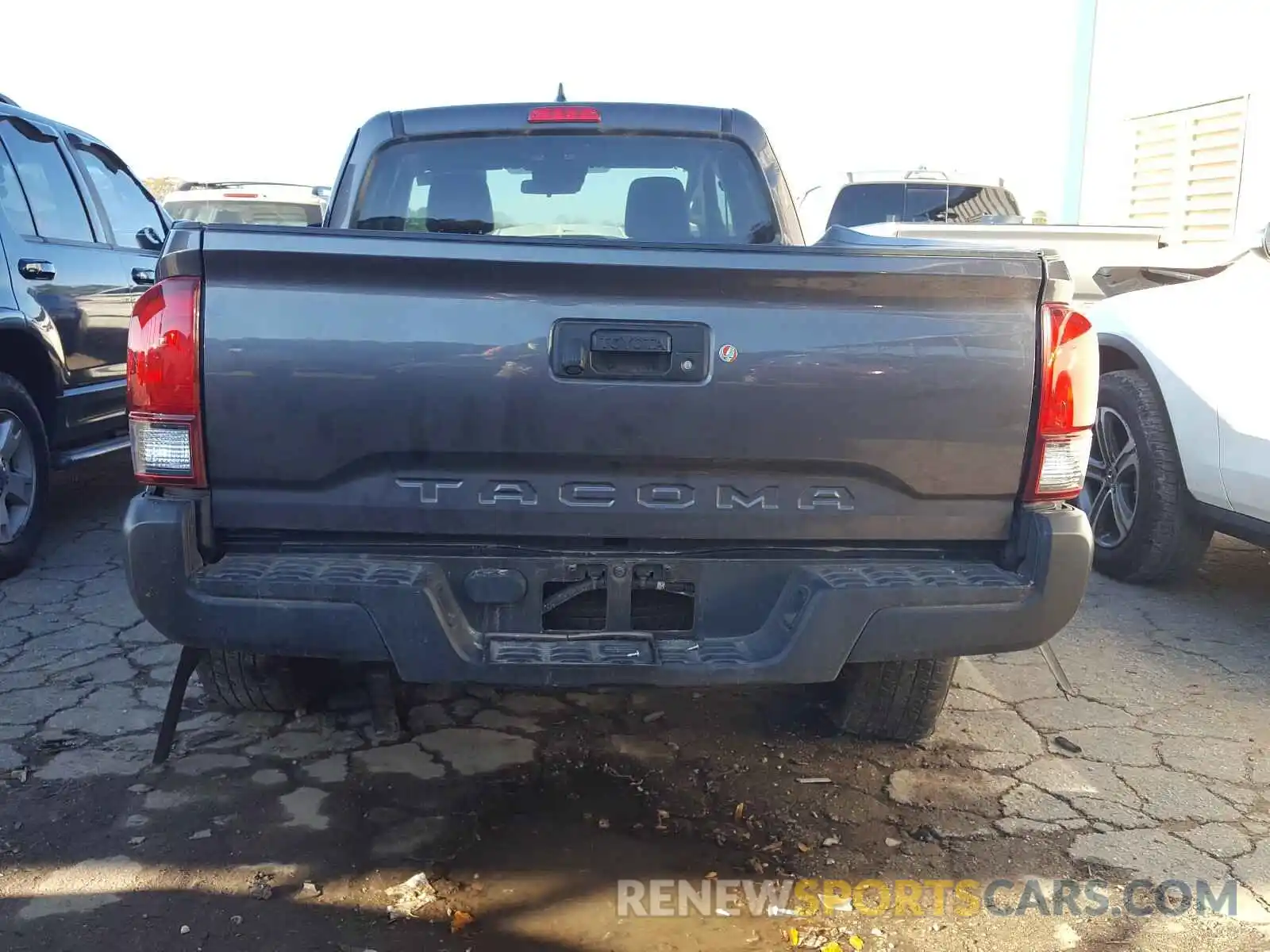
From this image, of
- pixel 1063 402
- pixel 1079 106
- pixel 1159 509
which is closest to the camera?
pixel 1063 402

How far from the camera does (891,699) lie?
312cm

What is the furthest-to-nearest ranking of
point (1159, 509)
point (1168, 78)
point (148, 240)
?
point (1168, 78) → point (148, 240) → point (1159, 509)

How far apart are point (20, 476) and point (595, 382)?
3470 mm

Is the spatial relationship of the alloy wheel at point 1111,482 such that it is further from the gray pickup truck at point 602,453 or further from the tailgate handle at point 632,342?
the tailgate handle at point 632,342

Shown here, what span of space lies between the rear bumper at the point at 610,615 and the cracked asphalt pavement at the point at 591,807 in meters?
0.55

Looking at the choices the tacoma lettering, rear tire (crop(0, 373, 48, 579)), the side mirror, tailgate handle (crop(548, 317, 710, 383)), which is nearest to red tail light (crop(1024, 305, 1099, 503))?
the tacoma lettering

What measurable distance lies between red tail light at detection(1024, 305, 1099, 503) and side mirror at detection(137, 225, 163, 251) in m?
5.12

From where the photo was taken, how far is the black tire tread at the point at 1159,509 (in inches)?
176

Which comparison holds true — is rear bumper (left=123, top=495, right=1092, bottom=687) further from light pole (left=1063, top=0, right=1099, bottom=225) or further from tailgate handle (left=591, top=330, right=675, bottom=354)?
light pole (left=1063, top=0, right=1099, bottom=225)

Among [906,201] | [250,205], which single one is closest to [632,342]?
[906,201]

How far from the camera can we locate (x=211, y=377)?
7.78 feet

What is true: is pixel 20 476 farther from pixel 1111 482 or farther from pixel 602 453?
pixel 1111 482

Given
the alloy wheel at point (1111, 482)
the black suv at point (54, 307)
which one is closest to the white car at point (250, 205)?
the black suv at point (54, 307)

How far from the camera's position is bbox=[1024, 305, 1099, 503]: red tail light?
2482 millimetres
